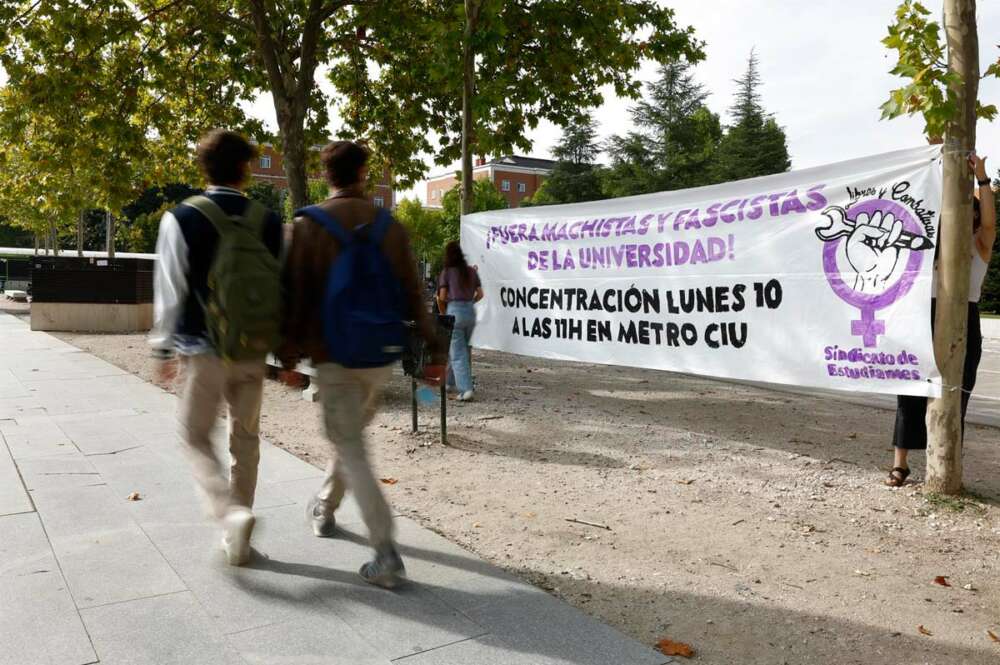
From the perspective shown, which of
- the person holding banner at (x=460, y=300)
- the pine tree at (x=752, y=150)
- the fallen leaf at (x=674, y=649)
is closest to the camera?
the fallen leaf at (x=674, y=649)

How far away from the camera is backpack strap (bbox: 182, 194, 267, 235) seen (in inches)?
126

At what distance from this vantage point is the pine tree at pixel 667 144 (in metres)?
53.5

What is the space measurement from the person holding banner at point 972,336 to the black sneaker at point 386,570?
3.60 meters

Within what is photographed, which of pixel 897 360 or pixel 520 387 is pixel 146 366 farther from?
pixel 897 360

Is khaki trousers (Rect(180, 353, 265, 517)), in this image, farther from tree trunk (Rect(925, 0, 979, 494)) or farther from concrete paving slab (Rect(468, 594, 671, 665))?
tree trunk (Rect(925, 0, 979, 494))

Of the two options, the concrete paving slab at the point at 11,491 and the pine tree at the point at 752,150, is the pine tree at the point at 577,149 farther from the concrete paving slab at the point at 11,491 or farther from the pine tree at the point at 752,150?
the concrete paving slab at the point at 11,491

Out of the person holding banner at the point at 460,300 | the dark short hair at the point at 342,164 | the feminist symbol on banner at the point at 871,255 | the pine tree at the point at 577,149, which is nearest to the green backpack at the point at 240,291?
the dark short hair at the point at 342,164

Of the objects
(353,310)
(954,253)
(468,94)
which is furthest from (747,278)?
(468,94)

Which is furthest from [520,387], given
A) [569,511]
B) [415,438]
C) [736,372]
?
[569,511]

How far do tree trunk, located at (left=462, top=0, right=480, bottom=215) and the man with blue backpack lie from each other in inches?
229

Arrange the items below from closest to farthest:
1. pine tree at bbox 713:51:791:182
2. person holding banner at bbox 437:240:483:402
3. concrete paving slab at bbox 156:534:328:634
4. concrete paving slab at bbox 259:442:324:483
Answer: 1. concrete paving slab at bbox 156:534:328:634
2. concrete paving slab at bbox 259:442:324:483
3. person holding banner at bbox 437:240:483:402
4. pine tree at bbox 713:51:791:182

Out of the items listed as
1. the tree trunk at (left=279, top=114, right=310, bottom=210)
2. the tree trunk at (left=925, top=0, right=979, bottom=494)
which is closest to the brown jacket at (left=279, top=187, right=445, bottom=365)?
the tree trunk at (left=925, top=0, right=979, bottom=494)

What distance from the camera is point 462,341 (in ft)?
27.3

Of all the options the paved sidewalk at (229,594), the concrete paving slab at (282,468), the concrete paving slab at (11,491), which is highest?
the concrete paving slab at (282,468)
